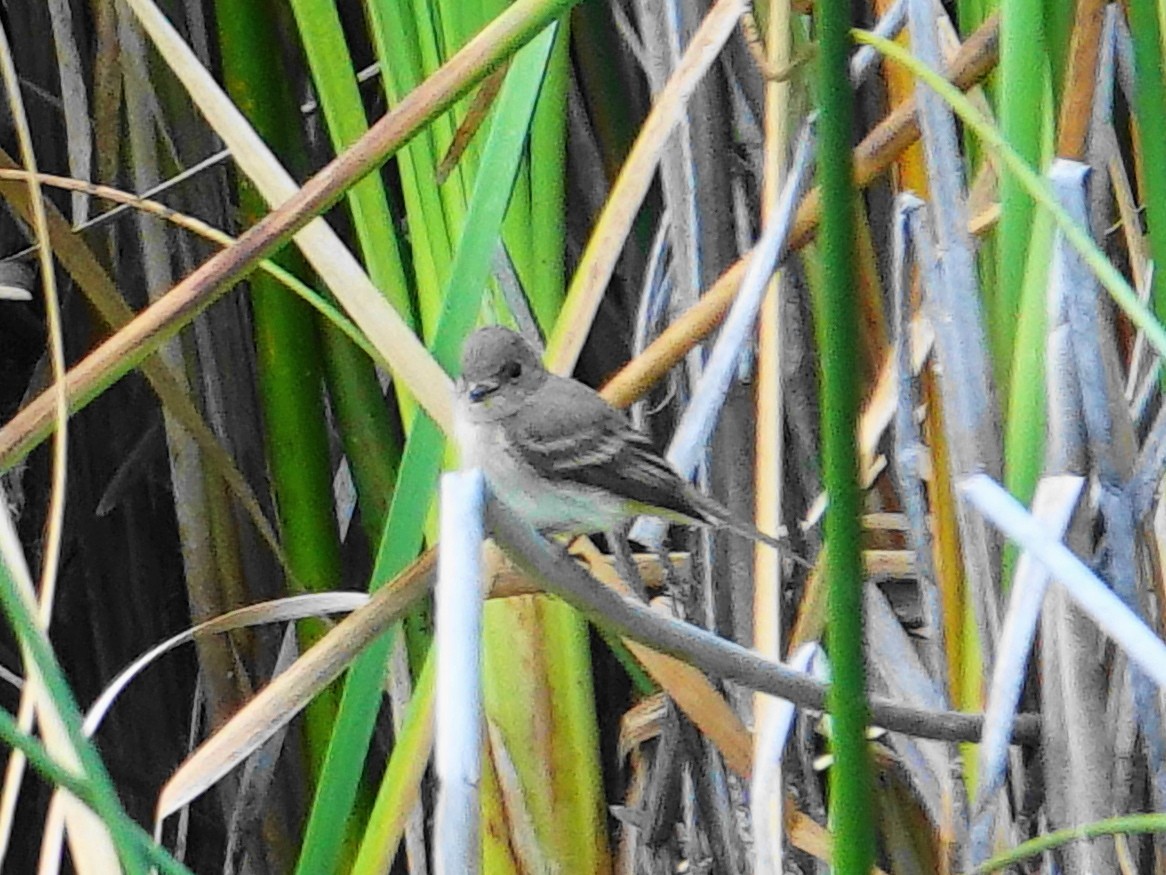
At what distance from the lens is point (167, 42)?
0.75 meters

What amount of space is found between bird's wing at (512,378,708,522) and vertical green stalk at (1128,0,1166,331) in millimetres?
315

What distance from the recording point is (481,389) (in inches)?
43.3

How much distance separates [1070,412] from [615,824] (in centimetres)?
42

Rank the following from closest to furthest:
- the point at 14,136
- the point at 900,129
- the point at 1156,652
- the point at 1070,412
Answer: the point at 1156,652 → the point at 1070,412 → the point at 900,129 → the point at 14,136

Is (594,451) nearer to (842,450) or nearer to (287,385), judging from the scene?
(287,385)

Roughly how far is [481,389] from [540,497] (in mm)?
96

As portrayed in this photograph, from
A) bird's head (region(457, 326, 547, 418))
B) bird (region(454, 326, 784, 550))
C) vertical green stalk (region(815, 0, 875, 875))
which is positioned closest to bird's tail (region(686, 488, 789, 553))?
bird (region(454, 326, 784, 550))

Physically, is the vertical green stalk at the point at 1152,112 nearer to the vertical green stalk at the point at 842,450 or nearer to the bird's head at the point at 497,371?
the vertical green stalk at the point at 842,450

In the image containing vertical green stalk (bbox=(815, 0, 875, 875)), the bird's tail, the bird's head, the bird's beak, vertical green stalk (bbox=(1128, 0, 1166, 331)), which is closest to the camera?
vertical green stalk (bbox=(815, 0, 875, 875))

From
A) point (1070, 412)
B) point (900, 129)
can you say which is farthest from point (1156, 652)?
point (900, 129)

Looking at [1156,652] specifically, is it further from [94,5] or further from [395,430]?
[94,5]

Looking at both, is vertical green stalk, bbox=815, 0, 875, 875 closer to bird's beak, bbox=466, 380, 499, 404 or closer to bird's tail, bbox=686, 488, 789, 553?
bird's tail, bbox=686, 488, 789, 553

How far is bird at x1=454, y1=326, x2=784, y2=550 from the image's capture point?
0.88 meters

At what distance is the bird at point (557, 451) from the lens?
88 centimetres
